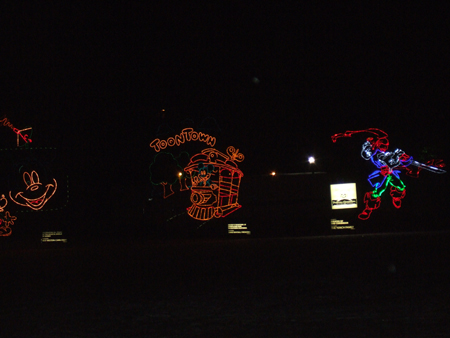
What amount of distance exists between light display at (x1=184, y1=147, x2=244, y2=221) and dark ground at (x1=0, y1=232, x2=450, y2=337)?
10506 mm

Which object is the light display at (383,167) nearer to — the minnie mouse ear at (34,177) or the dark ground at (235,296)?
the dark ground at (235,296)

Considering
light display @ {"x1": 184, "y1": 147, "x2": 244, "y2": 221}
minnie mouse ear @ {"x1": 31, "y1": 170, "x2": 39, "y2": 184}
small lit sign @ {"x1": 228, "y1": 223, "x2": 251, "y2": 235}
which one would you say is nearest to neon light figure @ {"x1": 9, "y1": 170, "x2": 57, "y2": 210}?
minnie mouse ear @ {"x1": 31, "y1": 170, "x2": 39, "y2": 184}

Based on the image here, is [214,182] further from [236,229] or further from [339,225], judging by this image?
[339,225]

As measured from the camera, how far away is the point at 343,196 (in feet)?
80.6

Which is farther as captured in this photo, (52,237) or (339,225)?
(339,225)

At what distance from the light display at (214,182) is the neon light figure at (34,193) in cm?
610

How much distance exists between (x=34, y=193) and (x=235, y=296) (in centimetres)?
1823

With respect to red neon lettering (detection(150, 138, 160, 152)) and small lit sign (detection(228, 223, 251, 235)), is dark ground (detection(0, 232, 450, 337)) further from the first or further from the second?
red neon lettering (detection(150, 138, 160, 152))

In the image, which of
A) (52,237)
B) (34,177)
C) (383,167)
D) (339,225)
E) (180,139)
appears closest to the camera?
(52,237)

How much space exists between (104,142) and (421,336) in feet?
76.4

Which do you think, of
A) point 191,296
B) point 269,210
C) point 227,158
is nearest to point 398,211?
Result: point 269,210

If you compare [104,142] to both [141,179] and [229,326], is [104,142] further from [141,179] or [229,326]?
[229,326]

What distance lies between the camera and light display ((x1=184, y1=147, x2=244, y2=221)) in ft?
81.5

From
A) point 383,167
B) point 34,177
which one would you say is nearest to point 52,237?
point 34,177
